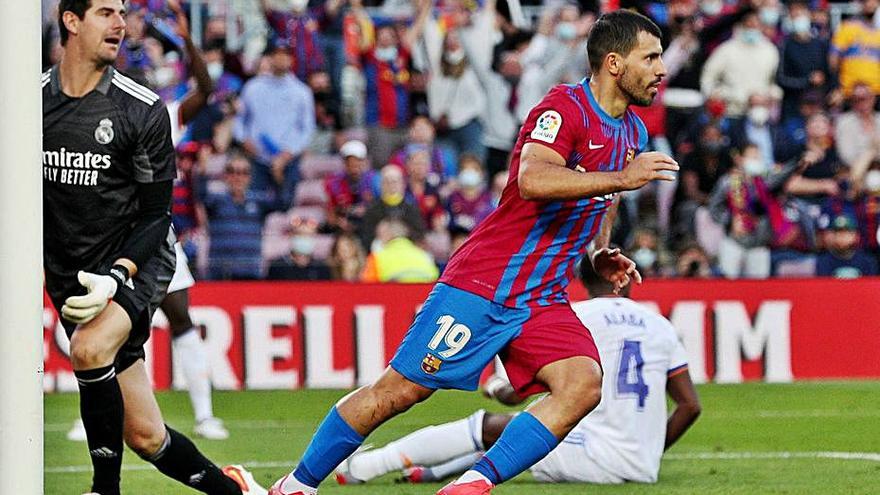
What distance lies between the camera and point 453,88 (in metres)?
16.8

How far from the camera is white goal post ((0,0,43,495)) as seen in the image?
4.39 m

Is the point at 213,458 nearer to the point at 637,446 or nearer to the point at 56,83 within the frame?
the point at 637,446

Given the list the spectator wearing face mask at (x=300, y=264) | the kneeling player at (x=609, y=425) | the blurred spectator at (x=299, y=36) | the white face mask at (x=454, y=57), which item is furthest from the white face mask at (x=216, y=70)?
the kneeling player at (x=609, y=425)

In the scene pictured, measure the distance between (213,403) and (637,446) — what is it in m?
5.77

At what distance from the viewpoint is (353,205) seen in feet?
52.0

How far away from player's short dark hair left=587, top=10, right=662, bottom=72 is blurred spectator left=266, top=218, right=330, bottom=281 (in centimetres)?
870

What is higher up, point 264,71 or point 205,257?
point 264,71

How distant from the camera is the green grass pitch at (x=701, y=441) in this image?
26.0 feet

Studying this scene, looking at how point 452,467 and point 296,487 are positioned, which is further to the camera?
point 452,467

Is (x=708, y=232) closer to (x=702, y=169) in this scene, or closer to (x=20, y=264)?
(x=702, y=169)

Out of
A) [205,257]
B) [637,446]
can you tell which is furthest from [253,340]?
[637,446]

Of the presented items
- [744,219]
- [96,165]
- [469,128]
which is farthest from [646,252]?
[96,165]

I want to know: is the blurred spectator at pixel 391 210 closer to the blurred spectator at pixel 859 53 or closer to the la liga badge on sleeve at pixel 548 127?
the blurred spectator at pixel 859 53

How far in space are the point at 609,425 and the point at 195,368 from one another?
3.85 m
